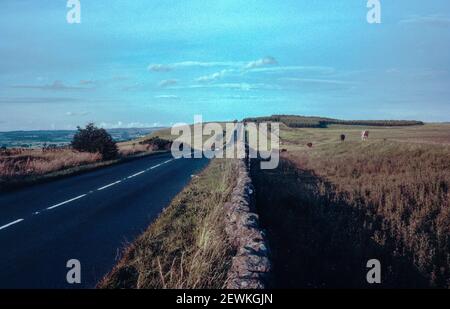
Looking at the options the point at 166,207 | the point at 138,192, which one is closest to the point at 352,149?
the point at 138,192

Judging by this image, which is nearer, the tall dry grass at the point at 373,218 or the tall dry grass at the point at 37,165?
the tall dry grass at the point at 373,218

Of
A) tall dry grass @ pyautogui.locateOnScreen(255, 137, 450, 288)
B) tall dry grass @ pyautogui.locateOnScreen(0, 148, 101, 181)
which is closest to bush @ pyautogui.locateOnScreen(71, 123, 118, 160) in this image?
tall dry grass @ pyautogui.locateOnScreen(0, 148, 101, 181)

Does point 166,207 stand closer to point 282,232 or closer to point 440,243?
point 282,232

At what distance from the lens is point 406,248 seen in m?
10.4

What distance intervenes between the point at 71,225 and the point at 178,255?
4.01m

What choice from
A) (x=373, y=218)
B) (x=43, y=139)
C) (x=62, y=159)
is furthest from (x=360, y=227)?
(x=43, y=139)

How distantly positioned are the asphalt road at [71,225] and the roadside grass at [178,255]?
0.35 metres

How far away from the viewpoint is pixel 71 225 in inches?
432

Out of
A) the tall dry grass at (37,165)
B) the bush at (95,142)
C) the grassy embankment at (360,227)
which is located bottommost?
the grassy embankment at (360,227)

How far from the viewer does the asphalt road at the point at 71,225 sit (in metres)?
7.44

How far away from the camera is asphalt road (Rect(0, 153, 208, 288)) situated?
7.44 meters

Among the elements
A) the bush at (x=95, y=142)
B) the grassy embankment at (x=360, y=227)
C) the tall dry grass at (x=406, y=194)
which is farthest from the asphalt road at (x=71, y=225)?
the bush at (x=95, y=142)

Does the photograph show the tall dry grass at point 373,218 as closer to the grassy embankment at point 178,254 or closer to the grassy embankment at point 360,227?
the grassy embankment at point 360,227
